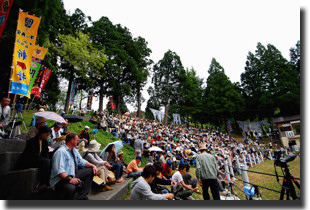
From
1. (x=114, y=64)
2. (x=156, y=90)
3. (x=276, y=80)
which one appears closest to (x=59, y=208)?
(x=114, y=64)

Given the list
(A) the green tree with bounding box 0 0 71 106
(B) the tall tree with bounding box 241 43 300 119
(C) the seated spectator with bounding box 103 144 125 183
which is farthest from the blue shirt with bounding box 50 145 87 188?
(B) the tall tree with bounding box 241 43 300 119

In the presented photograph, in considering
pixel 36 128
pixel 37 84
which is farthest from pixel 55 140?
pixel 37 84

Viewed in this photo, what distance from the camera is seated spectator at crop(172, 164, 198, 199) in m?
3.31

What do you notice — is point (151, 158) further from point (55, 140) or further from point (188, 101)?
point (188, 101)

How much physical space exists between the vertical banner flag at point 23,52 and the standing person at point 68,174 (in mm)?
3823

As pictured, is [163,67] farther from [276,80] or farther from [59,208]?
[59,208]

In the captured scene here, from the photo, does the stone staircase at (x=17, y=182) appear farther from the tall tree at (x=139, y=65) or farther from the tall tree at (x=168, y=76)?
the tall tree at (x=168, y=76)

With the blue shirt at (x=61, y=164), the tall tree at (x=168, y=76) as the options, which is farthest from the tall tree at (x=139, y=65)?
the blue shirt at (x=61, y=164)

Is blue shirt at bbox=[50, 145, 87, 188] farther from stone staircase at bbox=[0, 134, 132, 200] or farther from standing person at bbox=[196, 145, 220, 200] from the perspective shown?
standing person at bbox=[196, 145, 220, 200]

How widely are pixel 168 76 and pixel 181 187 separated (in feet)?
80.4

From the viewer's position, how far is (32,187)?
2.28 meters

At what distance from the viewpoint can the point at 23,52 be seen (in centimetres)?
507

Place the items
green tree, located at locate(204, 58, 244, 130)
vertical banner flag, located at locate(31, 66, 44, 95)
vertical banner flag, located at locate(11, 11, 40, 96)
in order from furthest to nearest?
1. green tree, located at locate(204, 58, 244, 130)
2. vertical banner flag, located at locate(31, 66, 44, 95)
3. vertical banner flag, located at locate(11, 11, 40, 96)

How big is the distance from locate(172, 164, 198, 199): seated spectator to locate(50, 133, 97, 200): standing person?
192 centimetres
